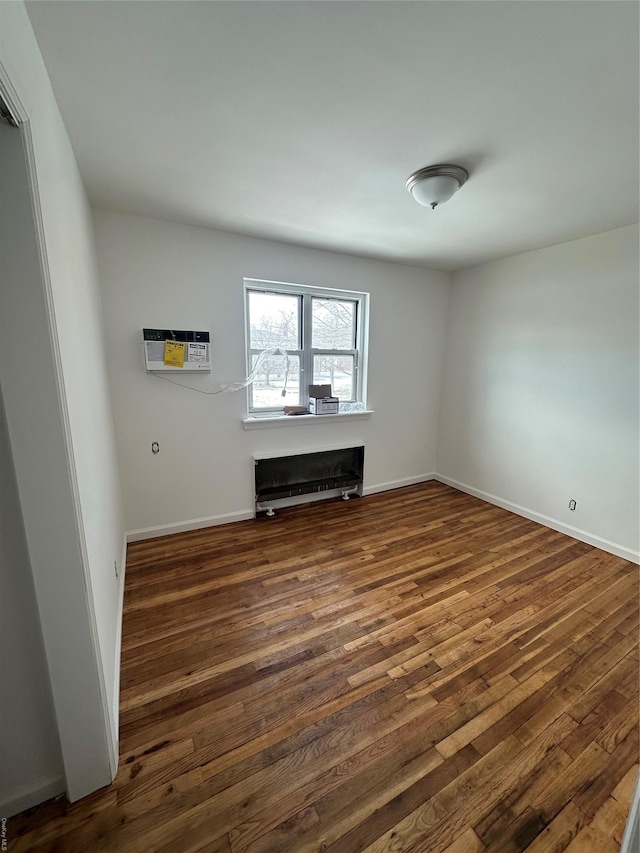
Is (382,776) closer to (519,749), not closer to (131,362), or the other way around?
(519,749)

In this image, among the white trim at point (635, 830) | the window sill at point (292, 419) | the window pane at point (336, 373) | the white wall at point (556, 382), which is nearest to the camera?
the white trim at point (635, 830)

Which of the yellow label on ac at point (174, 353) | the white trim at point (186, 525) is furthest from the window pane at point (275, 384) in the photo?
the white trim at point (186, 525)

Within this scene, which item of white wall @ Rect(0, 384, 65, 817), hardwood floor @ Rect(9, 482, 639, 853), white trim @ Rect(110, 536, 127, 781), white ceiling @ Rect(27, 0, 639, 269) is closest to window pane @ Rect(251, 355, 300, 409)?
white ceiling @ Rect(27, 0, 639, 269)

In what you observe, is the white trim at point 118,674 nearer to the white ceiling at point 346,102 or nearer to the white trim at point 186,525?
the white trim at point 186,525

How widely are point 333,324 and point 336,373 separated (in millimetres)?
494

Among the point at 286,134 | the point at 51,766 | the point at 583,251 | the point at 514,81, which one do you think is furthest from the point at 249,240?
the point at 51,766

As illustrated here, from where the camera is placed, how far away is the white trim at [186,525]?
2613mm

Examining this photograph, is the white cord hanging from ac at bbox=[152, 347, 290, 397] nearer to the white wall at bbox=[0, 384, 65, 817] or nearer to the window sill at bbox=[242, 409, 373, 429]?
the window sill at bbox=[242, 409, 373, 429]

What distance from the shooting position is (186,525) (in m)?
2.77

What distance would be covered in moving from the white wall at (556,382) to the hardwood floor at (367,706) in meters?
0.58

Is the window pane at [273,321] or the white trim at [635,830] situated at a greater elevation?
the window pane at [273,321]

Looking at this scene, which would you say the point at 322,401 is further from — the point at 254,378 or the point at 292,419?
the point at 254,378

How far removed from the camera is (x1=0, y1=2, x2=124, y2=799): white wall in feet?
2.69

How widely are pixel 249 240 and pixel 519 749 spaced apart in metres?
3.42
